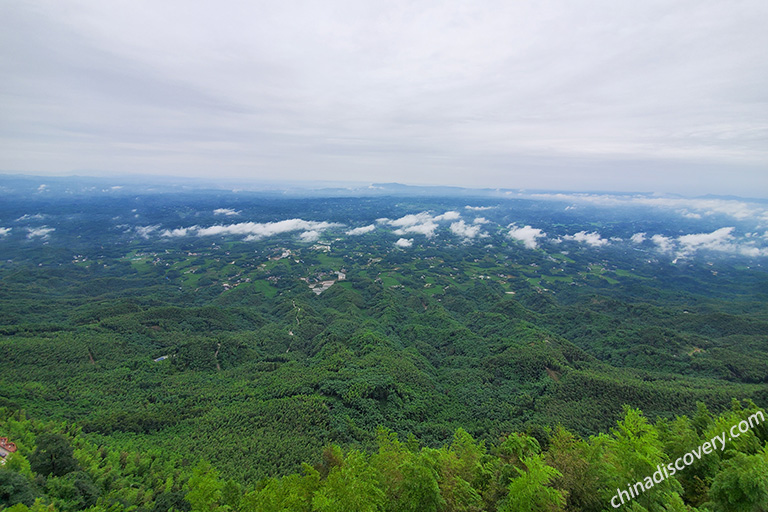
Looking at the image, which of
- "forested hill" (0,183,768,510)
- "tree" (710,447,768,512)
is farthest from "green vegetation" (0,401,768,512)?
"forested hill" (0,183,768,510)

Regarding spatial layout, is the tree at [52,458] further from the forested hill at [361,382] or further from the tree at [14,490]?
the tree at [14,490]

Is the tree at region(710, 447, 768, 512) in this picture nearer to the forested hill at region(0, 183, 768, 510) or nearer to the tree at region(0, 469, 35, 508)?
the forested hill at region(0, 183, 768, 510)

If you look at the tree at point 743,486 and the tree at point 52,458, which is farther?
the tree at point 52,458

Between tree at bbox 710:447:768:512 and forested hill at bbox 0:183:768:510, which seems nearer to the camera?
tree at bbox 710:447:768:512

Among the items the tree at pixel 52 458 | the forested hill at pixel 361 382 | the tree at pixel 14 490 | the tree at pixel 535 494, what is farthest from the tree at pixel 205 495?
the tree at pixel 535 494

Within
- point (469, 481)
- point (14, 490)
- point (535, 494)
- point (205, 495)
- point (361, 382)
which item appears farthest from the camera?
point (361, 382)

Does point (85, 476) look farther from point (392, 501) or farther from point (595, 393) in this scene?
point (595, 393)

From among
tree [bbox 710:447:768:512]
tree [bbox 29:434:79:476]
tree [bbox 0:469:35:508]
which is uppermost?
tree [bbox 710:447:768:512]

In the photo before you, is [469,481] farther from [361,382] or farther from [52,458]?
[361,382]

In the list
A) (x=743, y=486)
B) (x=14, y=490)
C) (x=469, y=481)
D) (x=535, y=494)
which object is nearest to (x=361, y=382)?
(x=469, y=481)
